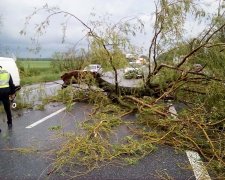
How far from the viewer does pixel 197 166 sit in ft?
20.5

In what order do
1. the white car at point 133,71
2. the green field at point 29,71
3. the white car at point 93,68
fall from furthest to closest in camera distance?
1. the green field at point 29,71
2. the white car at point 93,68
3. the white car at point 133,71

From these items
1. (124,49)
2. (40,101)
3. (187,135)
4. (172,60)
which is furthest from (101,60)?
(187,135)

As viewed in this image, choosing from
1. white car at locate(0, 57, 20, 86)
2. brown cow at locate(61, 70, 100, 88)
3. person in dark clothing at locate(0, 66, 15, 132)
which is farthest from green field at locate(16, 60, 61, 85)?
person in dark clothing at locate(0, 66, 15, 132)

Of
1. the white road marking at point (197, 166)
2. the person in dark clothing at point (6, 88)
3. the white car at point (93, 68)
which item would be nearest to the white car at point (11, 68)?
the white car at point (93, 68)

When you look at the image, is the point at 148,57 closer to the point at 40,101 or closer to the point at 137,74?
the point at 137,74

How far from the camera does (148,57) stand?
11.4 meters

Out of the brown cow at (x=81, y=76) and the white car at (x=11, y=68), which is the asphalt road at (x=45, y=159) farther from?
the white car at (x=11, y=68)

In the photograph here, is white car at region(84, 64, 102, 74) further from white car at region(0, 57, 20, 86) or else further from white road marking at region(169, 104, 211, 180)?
white road marking at region(169, 104, 211, 180)

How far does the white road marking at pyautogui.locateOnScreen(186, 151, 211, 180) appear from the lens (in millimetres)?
5703

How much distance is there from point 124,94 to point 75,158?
17.3ft

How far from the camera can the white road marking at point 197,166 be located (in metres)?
5.70

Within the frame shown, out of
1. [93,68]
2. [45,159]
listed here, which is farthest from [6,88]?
[45,159]

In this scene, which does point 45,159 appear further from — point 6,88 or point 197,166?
point 6,88

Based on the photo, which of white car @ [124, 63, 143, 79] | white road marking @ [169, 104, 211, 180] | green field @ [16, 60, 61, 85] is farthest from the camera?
green field @ [16, 60, 61, 85]
